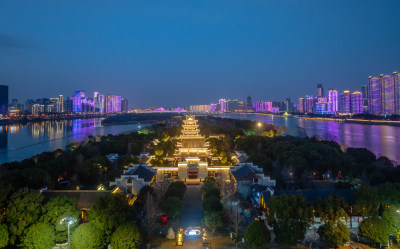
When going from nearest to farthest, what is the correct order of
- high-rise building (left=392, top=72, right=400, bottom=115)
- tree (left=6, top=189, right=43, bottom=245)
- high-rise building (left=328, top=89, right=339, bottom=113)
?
tree (left=6, top=189, right=43, bottom=245) < high-rise building (left=392, top=72, right=400, bottom=115) < high-rise building (left=328, top=89, right=339, bottom=113)

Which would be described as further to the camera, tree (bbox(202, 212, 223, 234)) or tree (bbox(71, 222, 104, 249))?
tree (bbox(202, 212, 223, 234))

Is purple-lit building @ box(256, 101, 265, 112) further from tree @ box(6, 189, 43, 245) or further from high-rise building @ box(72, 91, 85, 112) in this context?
tree @ box(6, 189, 43, 245)

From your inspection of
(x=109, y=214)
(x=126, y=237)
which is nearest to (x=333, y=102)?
(x=109, y=214)

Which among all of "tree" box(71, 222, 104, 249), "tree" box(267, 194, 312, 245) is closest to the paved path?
"tree" box(267, 194, 312, 245)

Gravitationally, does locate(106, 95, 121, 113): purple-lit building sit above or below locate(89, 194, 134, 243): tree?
above

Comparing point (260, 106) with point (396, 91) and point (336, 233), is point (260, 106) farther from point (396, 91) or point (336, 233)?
point (336, 233)

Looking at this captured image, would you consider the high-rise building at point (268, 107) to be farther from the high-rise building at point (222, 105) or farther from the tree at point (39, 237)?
the tree at point (39, 237)

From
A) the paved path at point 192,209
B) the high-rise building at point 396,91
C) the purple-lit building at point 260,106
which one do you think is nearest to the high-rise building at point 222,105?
the purple-lit building at point 260,106
